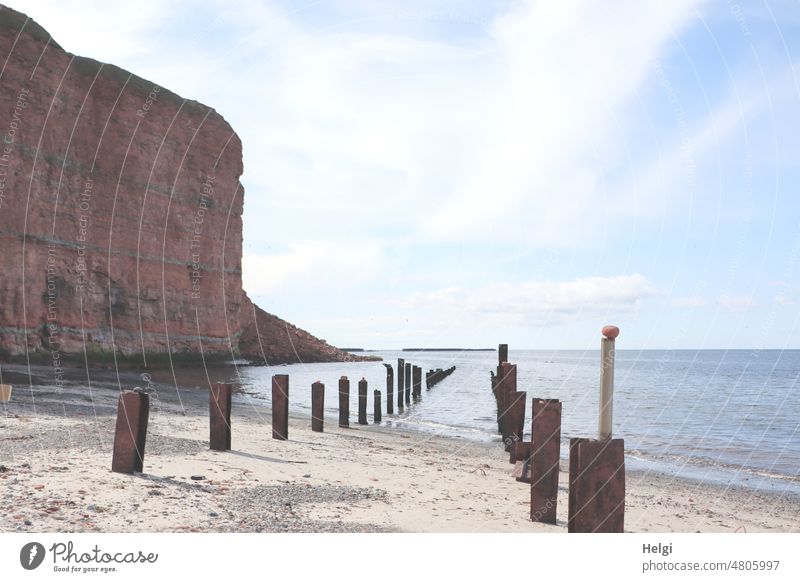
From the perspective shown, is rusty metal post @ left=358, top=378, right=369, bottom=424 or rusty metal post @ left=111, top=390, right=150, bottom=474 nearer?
rusty metal post @ left=111, top=390, right=150, bottom=474

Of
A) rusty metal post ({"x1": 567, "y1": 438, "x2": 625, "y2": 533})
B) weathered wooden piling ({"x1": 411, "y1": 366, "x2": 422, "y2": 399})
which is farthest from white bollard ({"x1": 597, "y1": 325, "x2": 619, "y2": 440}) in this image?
weathered wooden piling ({"x1": 411, "y1": 366, "x2": 422, "y2": 399})

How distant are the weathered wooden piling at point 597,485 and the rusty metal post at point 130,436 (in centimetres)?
460

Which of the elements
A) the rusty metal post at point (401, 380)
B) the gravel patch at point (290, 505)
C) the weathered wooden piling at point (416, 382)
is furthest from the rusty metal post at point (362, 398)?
the weathered wooden piling at point (416, 382)

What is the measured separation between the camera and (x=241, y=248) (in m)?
51.3

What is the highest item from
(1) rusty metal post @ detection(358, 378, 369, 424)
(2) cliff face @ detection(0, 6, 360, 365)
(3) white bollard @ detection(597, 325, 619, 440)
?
(2) cliff face @ detection(0, 6, 360, 365)

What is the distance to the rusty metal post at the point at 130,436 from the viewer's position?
24.2 ft

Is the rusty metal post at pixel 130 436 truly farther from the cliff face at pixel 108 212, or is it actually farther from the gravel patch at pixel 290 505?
the cliff face at pixel 108 212

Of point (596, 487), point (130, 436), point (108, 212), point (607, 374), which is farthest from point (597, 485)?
point (108, 212)

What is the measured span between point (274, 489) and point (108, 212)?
3269cm

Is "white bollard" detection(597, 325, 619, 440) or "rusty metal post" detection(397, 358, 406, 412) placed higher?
"white bollard" detection(597, 325, 619, 440)

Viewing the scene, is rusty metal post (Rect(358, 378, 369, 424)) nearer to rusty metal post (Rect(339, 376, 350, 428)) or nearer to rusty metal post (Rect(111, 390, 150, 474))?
rusty metal post (Rect(339, 376, 350, 428))
